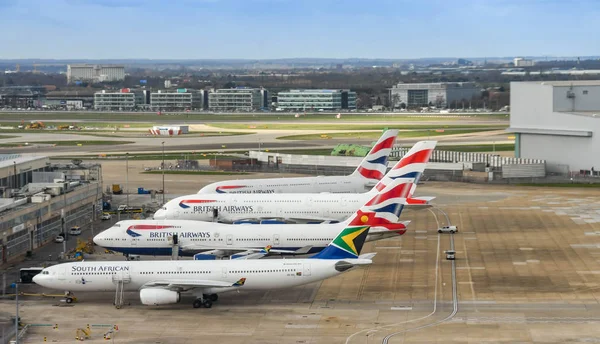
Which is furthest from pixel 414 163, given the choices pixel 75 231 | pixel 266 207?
pixel 75 231

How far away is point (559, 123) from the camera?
144500 millimetres

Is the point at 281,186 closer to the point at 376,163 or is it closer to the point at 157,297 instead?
the point at 376,163

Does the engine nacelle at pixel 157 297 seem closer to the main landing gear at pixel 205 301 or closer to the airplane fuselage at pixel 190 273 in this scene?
the airplane fuselage at pixel 190 273

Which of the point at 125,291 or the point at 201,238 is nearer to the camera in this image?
the point at 125,291

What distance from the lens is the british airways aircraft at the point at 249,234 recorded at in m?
76.3

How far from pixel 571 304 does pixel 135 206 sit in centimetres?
6234

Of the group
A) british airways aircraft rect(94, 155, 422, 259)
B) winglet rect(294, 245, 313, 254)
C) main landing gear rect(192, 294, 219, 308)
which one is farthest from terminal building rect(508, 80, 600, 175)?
main landing gear rect(192, 294, 219, 308)

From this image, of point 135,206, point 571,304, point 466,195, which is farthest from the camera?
point 466,195

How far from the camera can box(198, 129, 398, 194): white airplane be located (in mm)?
109312

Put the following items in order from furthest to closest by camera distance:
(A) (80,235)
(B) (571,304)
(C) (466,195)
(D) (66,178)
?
(C) (466,195), (D) (66,178), (A) (80,235), (B) (571,304)

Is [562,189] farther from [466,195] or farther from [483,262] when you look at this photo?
[483,262]

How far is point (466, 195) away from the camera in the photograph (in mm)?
125688

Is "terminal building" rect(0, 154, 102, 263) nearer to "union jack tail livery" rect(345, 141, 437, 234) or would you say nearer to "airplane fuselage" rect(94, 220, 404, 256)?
"airplane fuselage" rect(94, 220, 404, 256)

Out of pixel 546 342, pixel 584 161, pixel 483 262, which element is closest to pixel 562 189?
pixel 584 161
